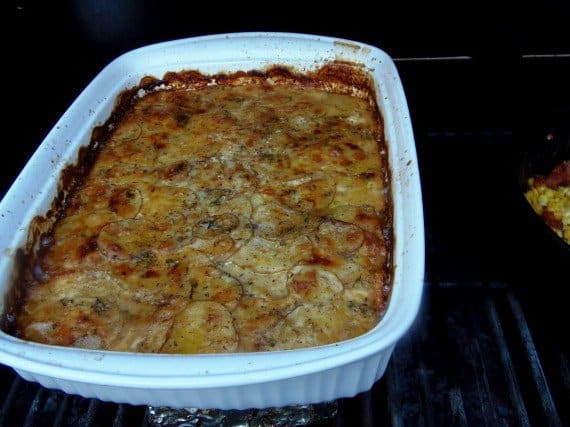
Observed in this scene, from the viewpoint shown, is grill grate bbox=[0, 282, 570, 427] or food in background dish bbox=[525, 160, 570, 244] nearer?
grill grate bbox=[0, 282, 570, 427]

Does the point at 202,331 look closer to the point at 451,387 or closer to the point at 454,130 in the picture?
the point at 451,387

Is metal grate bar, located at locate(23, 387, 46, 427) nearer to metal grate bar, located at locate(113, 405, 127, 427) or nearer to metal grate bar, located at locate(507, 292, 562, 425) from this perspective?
metal grate bar, located at locate(113, 405, 127, 427)

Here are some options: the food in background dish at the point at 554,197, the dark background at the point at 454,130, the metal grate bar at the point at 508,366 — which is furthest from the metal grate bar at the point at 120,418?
the food in background dish at the point at 554,197

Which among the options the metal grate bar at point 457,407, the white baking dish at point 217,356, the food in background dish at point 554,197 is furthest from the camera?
the food in background dish at point 554,197

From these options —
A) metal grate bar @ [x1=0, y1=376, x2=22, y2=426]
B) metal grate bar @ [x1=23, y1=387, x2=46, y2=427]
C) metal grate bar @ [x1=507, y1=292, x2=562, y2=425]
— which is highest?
metal grate bar @ [x1=0, y1=376, x2=22, y2=426]

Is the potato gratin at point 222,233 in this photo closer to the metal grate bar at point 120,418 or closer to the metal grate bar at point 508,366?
the metal grate bar at point 120,418

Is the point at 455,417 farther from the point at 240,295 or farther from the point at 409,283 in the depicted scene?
the point at 240,295

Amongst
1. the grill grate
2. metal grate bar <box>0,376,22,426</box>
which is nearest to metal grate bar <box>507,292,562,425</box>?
the grill grate

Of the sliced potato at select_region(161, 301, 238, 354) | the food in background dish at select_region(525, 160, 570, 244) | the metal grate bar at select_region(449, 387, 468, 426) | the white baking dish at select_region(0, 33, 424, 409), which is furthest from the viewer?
the food in background dish at select_region(525, 160, 570, 244)
